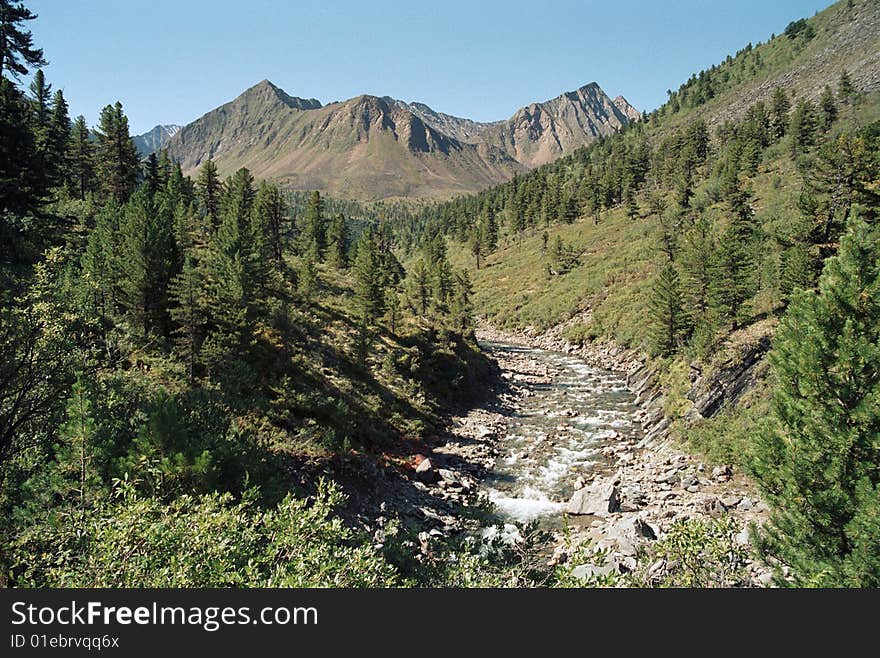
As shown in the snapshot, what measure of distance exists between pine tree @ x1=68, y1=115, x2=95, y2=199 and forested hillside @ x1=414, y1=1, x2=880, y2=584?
6633 centimetres

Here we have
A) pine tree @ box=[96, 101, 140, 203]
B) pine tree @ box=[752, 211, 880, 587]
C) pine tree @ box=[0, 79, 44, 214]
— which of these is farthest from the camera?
pine tree @ box=[96, 101, 140, 203]

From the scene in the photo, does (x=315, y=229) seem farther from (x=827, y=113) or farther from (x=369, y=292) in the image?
(x=827, y=113)

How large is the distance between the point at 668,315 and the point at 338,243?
5741cm

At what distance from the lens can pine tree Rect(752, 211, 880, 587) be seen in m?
11.2

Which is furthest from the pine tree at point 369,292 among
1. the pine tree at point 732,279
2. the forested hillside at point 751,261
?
the pine tree at point 732,279

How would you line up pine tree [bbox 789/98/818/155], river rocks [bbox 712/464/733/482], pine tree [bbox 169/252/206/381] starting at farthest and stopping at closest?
pine tree [bbox 789/98/818/155] → river rocks [bbox 712/464/733/482] → pine tree [bbox 169/252/206/381]

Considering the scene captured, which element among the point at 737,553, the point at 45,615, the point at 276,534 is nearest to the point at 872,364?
the point at 737,553

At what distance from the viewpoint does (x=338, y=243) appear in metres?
79.6

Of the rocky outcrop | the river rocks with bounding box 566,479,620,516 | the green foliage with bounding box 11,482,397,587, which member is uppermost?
the green foliage with bounding box 11,482,397,587

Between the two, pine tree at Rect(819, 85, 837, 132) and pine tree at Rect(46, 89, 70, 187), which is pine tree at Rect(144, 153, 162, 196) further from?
pine tree at Rect(819, 85, 837, 132)

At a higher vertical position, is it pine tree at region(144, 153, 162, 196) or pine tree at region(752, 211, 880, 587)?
pine tree at region(144, 153, 162, 196)

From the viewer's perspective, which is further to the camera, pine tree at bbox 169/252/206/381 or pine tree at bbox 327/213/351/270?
pine tree at bbox 327/213/351/270

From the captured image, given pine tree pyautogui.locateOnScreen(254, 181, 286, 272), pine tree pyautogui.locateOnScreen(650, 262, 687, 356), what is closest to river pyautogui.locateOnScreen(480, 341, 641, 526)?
pine tree pyautogui.locateOnScreen(650, 262, 687, 356)

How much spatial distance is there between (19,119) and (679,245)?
227 feet
